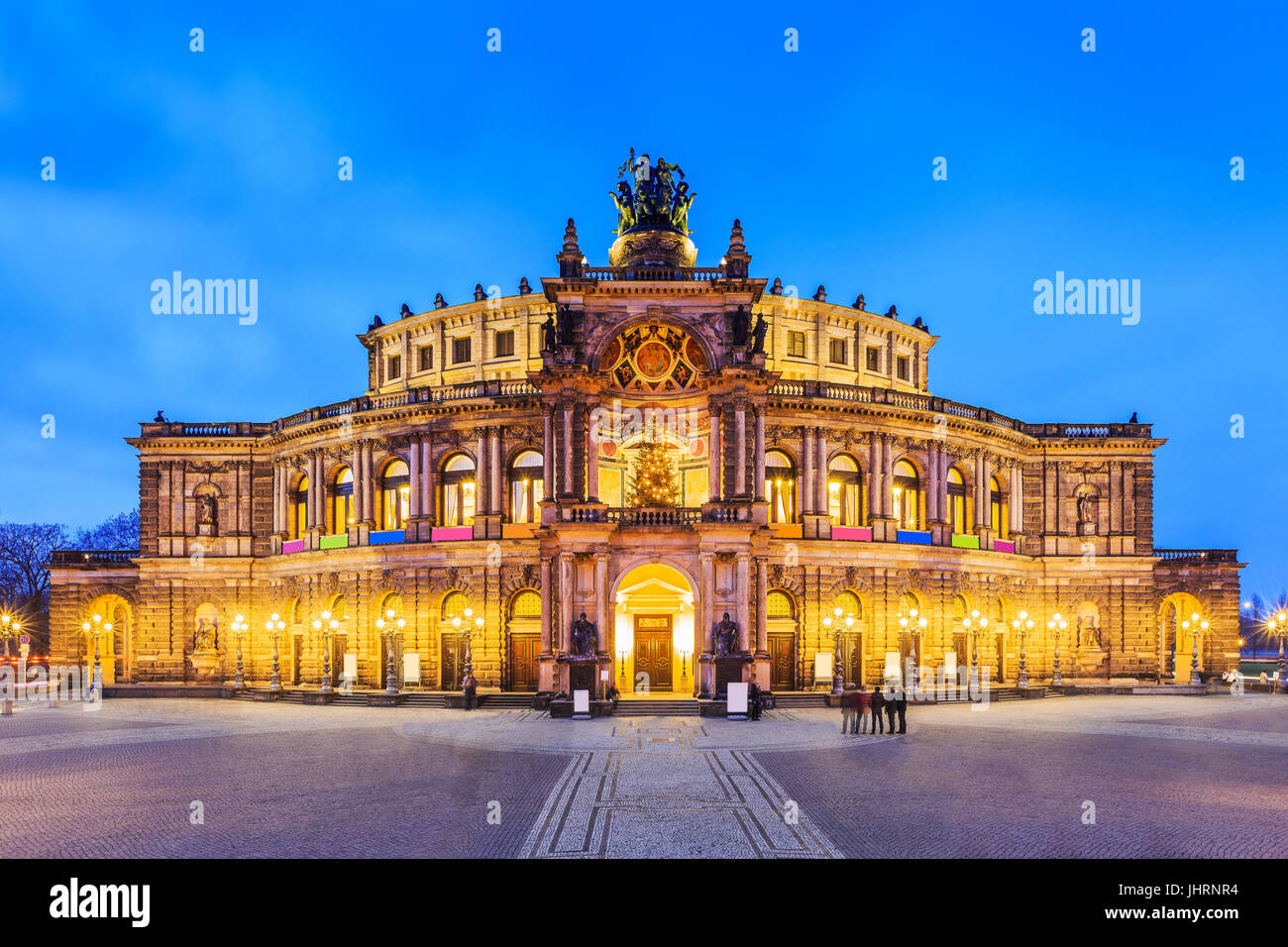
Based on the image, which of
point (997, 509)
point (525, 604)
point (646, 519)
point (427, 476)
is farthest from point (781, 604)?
point (427, 476)

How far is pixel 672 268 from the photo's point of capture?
42.1 m

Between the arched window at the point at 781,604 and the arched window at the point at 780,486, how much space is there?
13.4 ft

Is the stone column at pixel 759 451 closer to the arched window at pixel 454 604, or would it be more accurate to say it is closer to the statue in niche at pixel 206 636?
the arched window at pixel 454 604

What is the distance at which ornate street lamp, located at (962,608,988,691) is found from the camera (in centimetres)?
4838

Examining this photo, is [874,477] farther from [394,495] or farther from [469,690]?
[394,495]

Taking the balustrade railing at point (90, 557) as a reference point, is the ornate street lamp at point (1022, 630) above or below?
below

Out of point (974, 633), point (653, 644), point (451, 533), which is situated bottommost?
point (974, 633)

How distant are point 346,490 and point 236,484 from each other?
8.99m

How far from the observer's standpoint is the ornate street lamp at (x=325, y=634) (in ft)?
150

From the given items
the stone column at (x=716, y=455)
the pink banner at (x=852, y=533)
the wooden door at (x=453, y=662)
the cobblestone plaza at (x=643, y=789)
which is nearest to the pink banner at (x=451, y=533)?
the wooden door at (x=453, y=662)

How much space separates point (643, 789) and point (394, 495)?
33.8 meters

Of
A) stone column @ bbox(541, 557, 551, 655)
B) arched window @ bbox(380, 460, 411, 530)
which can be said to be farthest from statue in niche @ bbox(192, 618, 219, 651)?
stone column @ bbox(541, 557, 551, 655)

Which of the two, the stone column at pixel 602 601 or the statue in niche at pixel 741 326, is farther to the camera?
the statue in niche at pixel 741 326

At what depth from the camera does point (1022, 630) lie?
5106 centimetres
